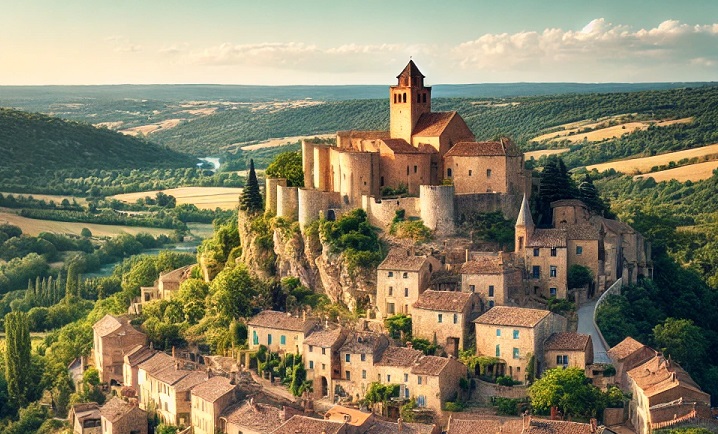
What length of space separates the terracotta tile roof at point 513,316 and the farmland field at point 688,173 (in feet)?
219

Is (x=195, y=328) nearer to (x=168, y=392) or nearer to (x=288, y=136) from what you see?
(x=168, y=392)

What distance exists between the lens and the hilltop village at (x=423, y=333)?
54.4 metres

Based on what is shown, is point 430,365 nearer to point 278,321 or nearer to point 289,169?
point 278,321

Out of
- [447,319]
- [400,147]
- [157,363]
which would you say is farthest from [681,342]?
[157,363]

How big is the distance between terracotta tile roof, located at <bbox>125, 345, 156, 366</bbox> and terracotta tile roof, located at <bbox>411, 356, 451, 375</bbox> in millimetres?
15715

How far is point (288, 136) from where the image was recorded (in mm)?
186375

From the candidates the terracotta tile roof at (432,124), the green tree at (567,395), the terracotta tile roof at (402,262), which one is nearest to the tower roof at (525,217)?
the terracotta tile roof at (402,262)

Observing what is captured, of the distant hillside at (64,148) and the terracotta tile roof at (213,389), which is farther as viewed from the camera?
the distant hillside at (64,148)

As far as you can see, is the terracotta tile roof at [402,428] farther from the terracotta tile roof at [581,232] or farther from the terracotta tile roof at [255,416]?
the terracotta tile roof at [581,232]

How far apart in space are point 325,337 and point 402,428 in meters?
7.84

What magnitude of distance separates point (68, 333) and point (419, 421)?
30277 millimetres

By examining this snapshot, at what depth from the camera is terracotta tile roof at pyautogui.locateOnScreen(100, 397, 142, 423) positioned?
58719 millimetres

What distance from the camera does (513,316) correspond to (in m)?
56.3

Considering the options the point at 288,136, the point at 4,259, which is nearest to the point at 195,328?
the point at 4,259
